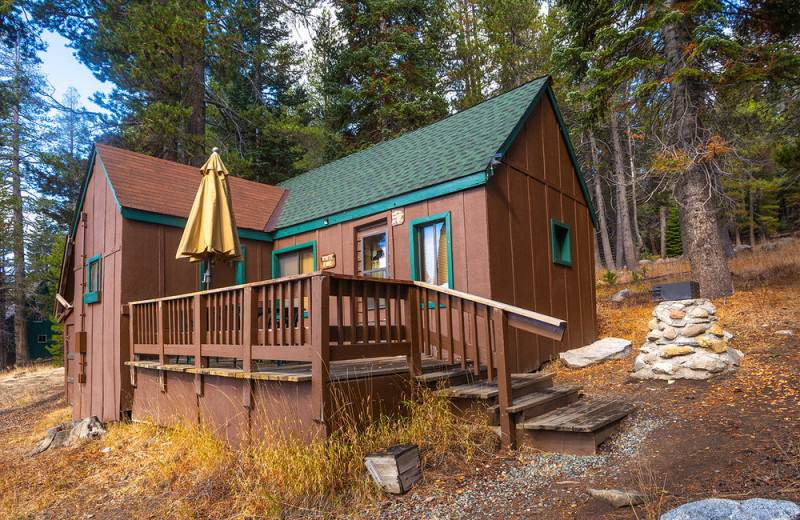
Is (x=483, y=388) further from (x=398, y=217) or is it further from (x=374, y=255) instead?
(x=374, y=255)

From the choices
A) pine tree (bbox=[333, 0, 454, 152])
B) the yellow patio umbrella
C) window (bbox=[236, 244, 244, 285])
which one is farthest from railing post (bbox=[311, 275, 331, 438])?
pine tree (bbox=[333, 0, 454, 152])

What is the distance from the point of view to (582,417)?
4445mm

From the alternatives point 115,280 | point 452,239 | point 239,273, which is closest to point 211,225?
point 115,280

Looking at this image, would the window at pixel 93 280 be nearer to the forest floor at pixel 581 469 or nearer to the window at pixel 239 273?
the window at pixel 239 273

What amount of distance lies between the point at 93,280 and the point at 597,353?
31.4 ft

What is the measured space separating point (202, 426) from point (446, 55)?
19.2 metres

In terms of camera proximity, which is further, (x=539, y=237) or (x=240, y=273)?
(x=240, y=273)

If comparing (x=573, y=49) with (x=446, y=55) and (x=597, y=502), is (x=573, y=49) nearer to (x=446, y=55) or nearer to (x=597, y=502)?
(x=597, y=502)

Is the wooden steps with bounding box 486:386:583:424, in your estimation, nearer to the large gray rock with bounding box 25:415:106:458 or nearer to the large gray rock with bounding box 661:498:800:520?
the large gray rock with bounding box 661:498:800:520

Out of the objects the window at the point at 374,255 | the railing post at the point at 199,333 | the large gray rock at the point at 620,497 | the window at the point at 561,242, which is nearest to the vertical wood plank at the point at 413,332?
the large gray rock at the point at 620,497

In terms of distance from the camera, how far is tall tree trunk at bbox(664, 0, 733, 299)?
32.4 ft

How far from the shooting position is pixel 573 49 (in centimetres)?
1030

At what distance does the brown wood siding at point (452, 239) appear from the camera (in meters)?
7.23

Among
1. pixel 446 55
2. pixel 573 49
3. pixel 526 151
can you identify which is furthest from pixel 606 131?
pixel 526 151
